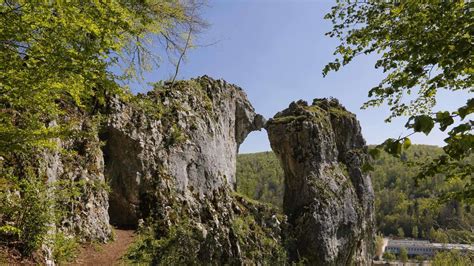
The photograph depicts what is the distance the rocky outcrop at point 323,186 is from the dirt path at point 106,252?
1249 centimetres

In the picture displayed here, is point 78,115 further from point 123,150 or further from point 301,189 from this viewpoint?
point 301,189

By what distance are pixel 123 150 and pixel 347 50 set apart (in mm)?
11521

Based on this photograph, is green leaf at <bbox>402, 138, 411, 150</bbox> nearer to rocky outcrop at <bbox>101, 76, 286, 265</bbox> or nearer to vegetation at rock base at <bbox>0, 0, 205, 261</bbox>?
vegetation at rock base at <bbox>0, 0, 205, 261</bbox>

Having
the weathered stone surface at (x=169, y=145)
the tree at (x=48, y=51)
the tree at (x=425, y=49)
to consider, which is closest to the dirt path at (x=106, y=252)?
the weathered stone surface at (x=169, y=145)

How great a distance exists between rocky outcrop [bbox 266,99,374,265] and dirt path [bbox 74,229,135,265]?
1249 centimetres

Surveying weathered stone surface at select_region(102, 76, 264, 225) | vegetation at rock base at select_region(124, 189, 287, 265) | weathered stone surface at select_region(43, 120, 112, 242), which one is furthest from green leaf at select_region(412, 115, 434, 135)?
weathered stone surface at select_region(102, 76, 264, 225)

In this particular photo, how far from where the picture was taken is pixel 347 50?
6270 mm

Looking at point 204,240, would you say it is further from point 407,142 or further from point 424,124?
point 424,124

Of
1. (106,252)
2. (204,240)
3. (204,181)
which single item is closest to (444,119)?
(106,252)

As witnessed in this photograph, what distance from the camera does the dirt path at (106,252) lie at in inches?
413

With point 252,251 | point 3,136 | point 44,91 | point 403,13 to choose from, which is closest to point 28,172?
point 3,136

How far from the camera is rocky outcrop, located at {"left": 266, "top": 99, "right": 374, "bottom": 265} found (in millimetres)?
23156

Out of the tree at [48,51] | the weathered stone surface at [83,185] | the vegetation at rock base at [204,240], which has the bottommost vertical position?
the vegetation at rock base at [204,240]

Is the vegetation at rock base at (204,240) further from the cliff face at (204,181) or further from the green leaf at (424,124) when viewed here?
the green leaf at (424,124)
